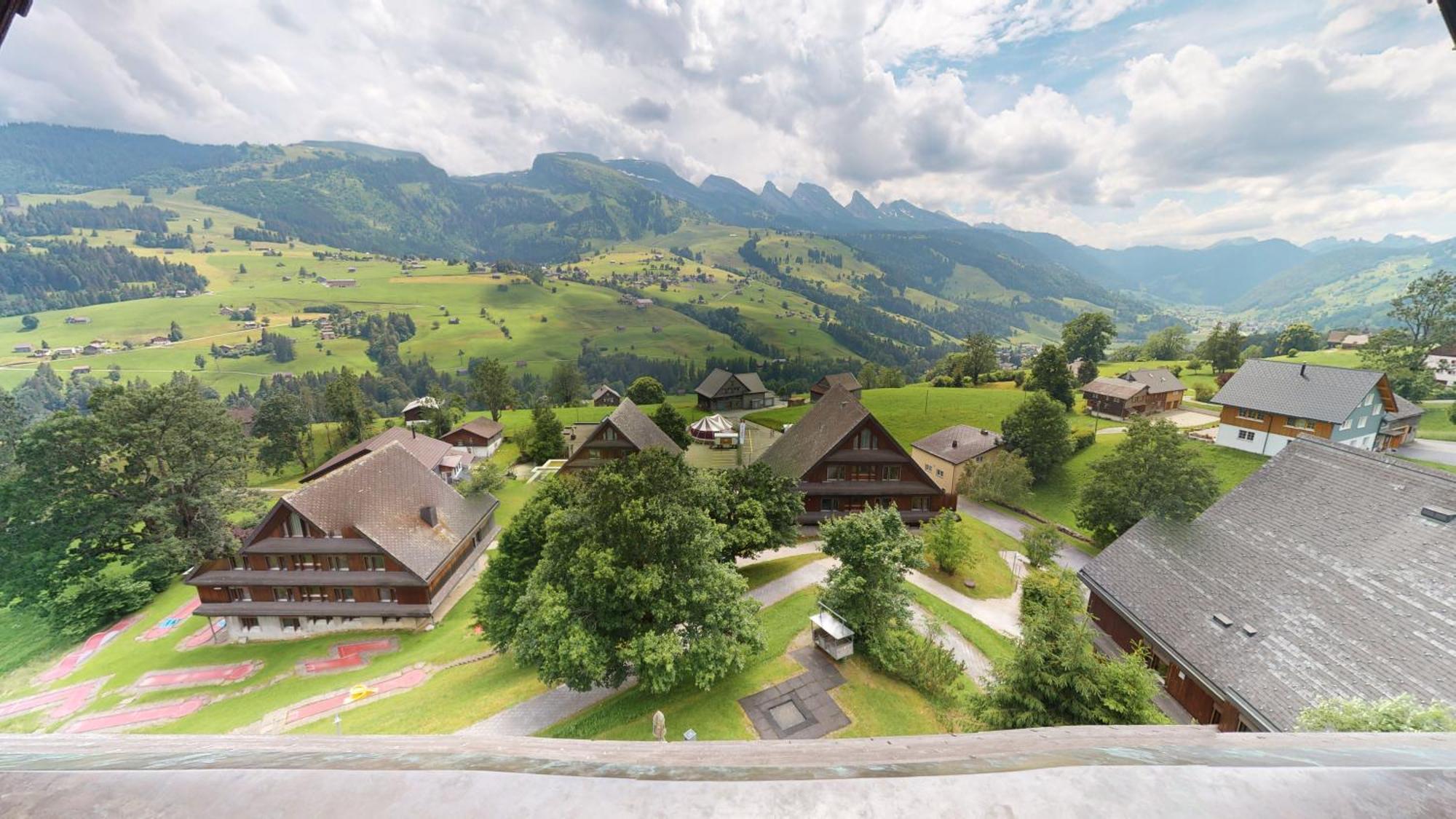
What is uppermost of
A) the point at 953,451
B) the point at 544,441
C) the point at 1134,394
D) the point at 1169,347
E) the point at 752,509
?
the point at 1169,347

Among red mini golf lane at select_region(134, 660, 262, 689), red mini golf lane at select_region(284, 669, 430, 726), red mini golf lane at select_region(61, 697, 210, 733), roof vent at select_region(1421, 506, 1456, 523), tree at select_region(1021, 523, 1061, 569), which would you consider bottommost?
red mini golf lane at select_region(134, 660, 262, 689)

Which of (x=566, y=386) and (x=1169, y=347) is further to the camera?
(x=1169, y=347)

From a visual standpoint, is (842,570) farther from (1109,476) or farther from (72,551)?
(72,551)

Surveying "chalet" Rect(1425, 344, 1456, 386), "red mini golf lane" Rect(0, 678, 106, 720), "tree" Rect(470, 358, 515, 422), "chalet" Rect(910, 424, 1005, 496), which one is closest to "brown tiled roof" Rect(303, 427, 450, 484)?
"tree" Rect(470, 358, 515, 422)

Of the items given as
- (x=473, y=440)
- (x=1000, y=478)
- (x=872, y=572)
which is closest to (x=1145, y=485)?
(x=1000, y=478)

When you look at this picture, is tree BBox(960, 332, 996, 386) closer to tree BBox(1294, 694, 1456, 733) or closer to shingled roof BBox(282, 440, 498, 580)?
shingled roof BBox(282, 440, 498, 580)

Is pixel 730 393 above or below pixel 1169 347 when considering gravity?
below

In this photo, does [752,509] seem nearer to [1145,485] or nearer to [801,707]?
[801,707]

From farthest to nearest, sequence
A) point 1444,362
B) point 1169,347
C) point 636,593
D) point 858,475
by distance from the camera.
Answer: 1. point 1169,347
2. point 1444,362
3. point 858,475
4. point 636,593
